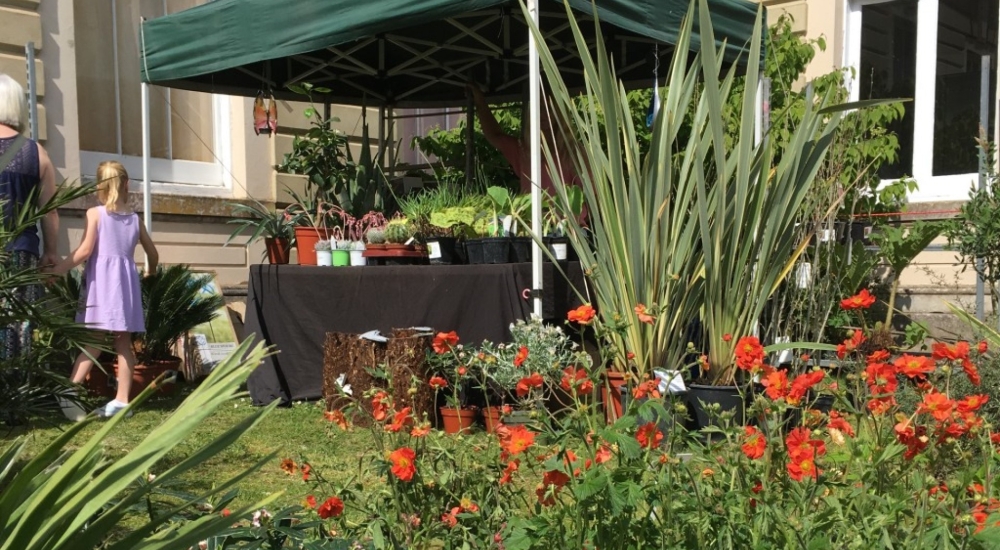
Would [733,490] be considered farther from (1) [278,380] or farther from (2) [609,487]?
(1) [278,380]

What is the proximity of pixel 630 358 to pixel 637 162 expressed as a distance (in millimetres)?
782

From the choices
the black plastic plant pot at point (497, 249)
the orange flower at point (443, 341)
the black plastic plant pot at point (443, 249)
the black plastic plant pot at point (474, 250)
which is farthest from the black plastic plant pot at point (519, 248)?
the orange flower at point (443, 341)

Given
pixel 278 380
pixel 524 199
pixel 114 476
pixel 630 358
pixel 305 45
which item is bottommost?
pixel 278 380

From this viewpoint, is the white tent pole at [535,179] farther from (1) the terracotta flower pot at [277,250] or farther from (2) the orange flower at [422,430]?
(2) the orange flower at [422,430]

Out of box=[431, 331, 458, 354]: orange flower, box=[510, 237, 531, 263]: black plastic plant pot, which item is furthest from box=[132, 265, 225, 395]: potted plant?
box=[431, 331, 458, 354]: orange flower

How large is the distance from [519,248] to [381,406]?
2.72 meters

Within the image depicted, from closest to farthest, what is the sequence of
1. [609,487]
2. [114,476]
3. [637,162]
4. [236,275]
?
[114,476]
[609,487]
[637,162]
[236,275]

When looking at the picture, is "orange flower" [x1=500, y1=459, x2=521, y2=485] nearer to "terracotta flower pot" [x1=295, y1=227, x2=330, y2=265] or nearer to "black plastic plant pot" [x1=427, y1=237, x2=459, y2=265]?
"black plastic plant pot" [x1=427, y1=237, x2=459, y2=265]

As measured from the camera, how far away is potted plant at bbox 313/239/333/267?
5.39m

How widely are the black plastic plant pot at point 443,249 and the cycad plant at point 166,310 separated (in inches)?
77.2

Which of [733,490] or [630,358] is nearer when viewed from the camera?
[733,490]

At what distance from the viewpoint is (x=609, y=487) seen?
1611mm

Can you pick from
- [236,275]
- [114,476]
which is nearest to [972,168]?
[236,275]

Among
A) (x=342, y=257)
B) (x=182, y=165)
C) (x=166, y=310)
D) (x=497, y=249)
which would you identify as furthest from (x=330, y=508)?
(x=182, y=165)
